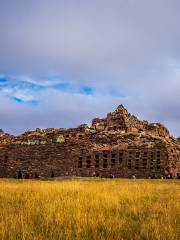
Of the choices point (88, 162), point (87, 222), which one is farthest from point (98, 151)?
point (87, 222)

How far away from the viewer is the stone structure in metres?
48.7

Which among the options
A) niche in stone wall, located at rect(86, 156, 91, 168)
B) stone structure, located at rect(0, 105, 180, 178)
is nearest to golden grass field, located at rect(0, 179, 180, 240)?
stone structure, located at rect(0, 105, 180, 178)

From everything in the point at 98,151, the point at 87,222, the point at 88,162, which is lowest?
the point at 87,222

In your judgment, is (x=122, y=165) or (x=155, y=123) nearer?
(x=122, y=165)

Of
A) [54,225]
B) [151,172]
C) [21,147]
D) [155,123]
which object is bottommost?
[54,225]

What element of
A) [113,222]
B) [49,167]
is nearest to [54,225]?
[113,222]

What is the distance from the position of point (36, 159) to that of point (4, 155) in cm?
525

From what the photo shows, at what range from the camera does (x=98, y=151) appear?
51156 mm

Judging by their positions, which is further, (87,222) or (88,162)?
(88,162)

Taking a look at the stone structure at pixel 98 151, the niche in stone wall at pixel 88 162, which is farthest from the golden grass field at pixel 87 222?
the niche in stone wall at pixel 88 162

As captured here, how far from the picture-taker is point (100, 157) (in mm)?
50812

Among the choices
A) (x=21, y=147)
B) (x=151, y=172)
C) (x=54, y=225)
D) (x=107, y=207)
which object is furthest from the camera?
(x=21, y=147)

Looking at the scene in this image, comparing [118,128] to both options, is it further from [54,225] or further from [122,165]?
[54,225]

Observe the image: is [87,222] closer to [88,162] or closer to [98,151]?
[98,151]
